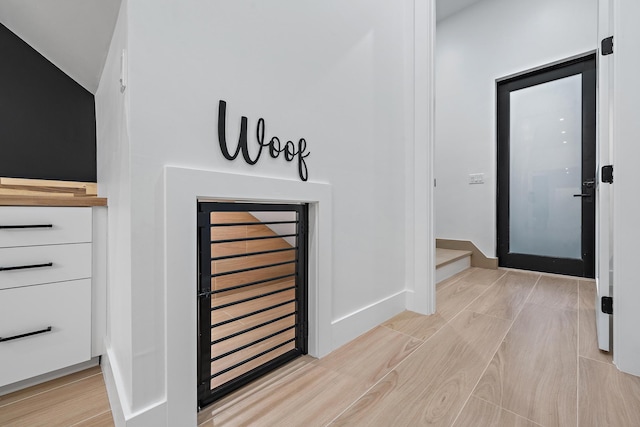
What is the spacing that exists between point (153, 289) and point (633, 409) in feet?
5.02

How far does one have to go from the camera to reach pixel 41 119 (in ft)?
4.56

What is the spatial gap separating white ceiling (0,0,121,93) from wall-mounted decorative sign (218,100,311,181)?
44 centimetres

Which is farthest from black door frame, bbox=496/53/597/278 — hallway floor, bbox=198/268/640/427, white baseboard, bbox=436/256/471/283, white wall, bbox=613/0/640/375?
white wall, bbox=613/0/640/375

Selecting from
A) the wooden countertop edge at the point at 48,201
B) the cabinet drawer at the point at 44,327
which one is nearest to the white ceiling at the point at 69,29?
the wooden countertop edge at the point at 48,201

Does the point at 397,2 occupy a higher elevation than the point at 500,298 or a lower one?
higher

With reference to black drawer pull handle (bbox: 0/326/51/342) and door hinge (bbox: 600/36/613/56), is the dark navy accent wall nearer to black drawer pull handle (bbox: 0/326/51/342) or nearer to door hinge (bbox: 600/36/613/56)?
black drawer pull handle (bbox: 0/326/51/342)

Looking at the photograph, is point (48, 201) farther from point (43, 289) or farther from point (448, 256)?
point (448, 256)

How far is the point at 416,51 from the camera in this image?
1.75 m

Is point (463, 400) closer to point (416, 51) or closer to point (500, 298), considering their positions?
point (500, 298)

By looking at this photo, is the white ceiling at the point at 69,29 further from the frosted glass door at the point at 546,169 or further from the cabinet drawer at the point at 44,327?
the frosted glass door at the point at 546,169

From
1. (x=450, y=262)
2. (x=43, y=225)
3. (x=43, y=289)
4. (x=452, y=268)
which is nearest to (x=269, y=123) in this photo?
(x=43, y=225)

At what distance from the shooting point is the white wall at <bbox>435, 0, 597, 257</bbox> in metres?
2.60

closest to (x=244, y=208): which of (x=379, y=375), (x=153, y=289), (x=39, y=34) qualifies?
(x=153, y=289)

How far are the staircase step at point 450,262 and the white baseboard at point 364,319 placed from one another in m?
0.89
